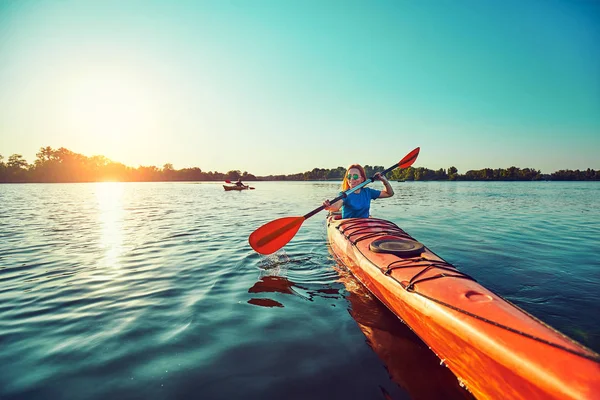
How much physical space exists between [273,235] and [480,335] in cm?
447

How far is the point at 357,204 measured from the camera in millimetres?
6824

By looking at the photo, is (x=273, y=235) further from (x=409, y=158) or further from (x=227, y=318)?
(x=409, y=158)

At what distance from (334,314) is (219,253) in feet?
12.9

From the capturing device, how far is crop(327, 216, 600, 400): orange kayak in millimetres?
1724

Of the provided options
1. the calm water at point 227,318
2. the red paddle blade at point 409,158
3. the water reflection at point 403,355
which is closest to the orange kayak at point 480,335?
the water reflection at point 403,355

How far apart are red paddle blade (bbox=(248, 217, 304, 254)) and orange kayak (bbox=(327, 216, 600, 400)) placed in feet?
7.97

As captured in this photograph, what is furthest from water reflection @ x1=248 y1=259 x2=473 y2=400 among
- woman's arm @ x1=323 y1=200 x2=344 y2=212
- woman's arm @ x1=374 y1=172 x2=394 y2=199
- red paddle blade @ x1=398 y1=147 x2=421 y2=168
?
red paddle blade @ x1=398 y1=147 x2=421 y2=168

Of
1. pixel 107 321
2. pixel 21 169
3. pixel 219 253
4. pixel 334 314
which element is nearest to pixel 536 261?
pixel 334 314

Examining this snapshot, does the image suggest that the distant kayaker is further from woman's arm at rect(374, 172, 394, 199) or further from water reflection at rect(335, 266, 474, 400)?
water reflection at rect(335, 266, 474, 400)

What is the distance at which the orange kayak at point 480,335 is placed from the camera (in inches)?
67.9

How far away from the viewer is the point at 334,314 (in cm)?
399

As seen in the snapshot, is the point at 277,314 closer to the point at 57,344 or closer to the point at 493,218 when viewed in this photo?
the point at 57,344

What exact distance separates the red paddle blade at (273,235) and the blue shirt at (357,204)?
1.28 metres

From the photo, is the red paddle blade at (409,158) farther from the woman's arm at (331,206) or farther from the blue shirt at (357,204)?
the woman's arm at (331,206)
